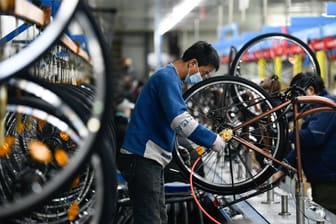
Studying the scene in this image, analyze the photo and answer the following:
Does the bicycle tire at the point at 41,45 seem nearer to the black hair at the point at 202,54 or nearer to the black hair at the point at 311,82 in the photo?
the black hair at the point at 202,54

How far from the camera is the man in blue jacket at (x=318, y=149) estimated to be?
199 inches

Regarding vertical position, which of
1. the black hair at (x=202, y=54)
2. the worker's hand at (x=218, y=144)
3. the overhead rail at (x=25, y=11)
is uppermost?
the overhead rail at (x=25, y=11)

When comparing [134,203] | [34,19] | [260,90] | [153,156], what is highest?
[34,19]

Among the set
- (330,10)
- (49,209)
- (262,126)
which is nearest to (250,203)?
(262,126)

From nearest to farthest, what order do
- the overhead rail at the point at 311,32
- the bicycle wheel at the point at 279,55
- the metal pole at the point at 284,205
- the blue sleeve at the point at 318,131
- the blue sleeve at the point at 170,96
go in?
the blue sleeve at the point at 170,96 < the metal pole at the point at 284,205 < the blue sleeve at the point at 318,131 < the bicycle wheel at the point at 279,55 < the overhead rail at the point at 311,32

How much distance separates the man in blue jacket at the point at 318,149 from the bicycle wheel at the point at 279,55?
1.28ft

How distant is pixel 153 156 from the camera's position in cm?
378

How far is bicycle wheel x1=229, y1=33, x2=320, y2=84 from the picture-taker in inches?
218

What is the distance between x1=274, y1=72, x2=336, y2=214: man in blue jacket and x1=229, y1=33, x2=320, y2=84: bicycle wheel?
391mm

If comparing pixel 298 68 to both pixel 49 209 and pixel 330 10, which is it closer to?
pixel 330 10

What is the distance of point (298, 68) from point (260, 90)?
480cm

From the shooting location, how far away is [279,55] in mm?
8164

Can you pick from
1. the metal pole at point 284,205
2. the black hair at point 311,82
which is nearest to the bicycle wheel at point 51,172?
the metal pole at point 284,205

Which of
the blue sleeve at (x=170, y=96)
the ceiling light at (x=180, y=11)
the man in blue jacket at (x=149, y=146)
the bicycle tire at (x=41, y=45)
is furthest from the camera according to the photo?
the ceiling light at (x=180, y=11)
